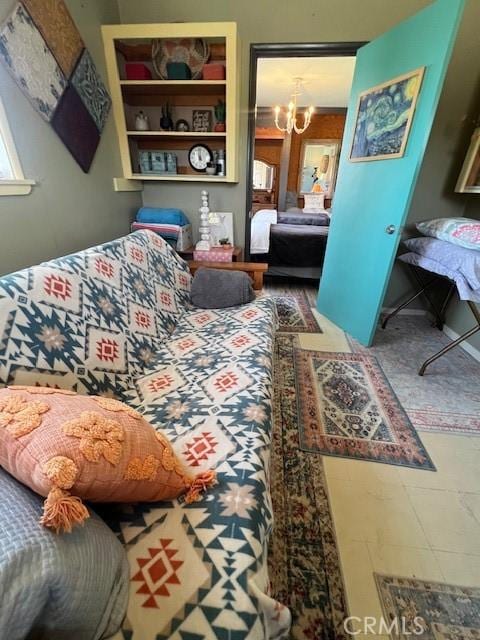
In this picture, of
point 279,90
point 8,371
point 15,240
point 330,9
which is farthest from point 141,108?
point 279,90

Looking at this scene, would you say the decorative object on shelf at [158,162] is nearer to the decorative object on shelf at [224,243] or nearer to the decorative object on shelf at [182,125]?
the decorative object on shelf at [182,125]

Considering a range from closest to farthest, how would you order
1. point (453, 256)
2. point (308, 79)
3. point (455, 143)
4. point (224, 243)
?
point (453, 256)
point (455, 143)
point (224, 243)
point (308, 79)

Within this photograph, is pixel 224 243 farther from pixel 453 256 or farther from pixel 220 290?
pixel 453 256

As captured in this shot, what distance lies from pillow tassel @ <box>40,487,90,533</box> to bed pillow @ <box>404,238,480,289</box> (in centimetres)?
205

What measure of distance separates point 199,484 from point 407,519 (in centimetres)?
91

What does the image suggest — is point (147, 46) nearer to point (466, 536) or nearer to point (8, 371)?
point (8, 371)

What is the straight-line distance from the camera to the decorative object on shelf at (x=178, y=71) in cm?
201

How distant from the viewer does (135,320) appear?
128 cm

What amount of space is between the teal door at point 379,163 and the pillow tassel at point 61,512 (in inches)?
81.1

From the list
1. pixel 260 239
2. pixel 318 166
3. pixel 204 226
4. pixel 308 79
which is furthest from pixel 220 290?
pixel 318 166

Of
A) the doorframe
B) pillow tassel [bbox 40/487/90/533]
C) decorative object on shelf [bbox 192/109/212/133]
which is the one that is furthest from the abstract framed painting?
pillow tassel [bbox 40/487/90/533]

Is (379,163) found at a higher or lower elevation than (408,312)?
higher

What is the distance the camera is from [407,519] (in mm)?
1077

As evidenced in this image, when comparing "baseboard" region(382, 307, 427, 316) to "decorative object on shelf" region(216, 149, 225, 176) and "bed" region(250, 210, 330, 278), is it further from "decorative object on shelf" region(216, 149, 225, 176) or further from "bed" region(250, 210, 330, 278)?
"decorative object on shelf" region(216, 149, 225, 176)
